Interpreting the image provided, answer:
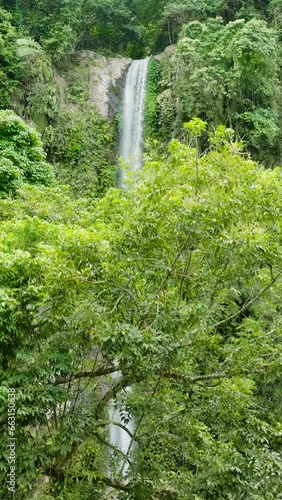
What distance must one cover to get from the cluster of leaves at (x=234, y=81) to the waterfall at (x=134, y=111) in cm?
194

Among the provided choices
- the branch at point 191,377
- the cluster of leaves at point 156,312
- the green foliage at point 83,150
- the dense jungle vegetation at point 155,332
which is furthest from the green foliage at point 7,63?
the branch at point 191,377

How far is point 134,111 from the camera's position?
688 inches

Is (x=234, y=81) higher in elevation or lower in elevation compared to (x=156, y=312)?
higher

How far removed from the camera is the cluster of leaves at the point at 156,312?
3955 millimetres

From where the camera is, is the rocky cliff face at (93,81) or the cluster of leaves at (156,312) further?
the rocky cliff face at (93,81)

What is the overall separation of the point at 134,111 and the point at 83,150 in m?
2.87

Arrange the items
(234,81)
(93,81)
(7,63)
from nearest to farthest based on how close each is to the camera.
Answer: (234,81) < (7,63) < (93,81)

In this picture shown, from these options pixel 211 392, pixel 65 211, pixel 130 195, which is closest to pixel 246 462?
pixel 211 392

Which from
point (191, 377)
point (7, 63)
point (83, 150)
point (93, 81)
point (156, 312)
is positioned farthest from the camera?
point (93, 81)

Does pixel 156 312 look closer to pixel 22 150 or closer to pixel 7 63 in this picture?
pixel 22 150

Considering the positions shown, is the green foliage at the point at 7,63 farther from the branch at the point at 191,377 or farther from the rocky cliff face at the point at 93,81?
the branch at the point at 191,377

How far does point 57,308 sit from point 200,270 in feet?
4.75

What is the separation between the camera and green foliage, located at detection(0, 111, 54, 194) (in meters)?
10.5

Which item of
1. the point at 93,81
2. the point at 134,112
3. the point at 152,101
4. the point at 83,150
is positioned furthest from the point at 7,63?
the point at 152,101
